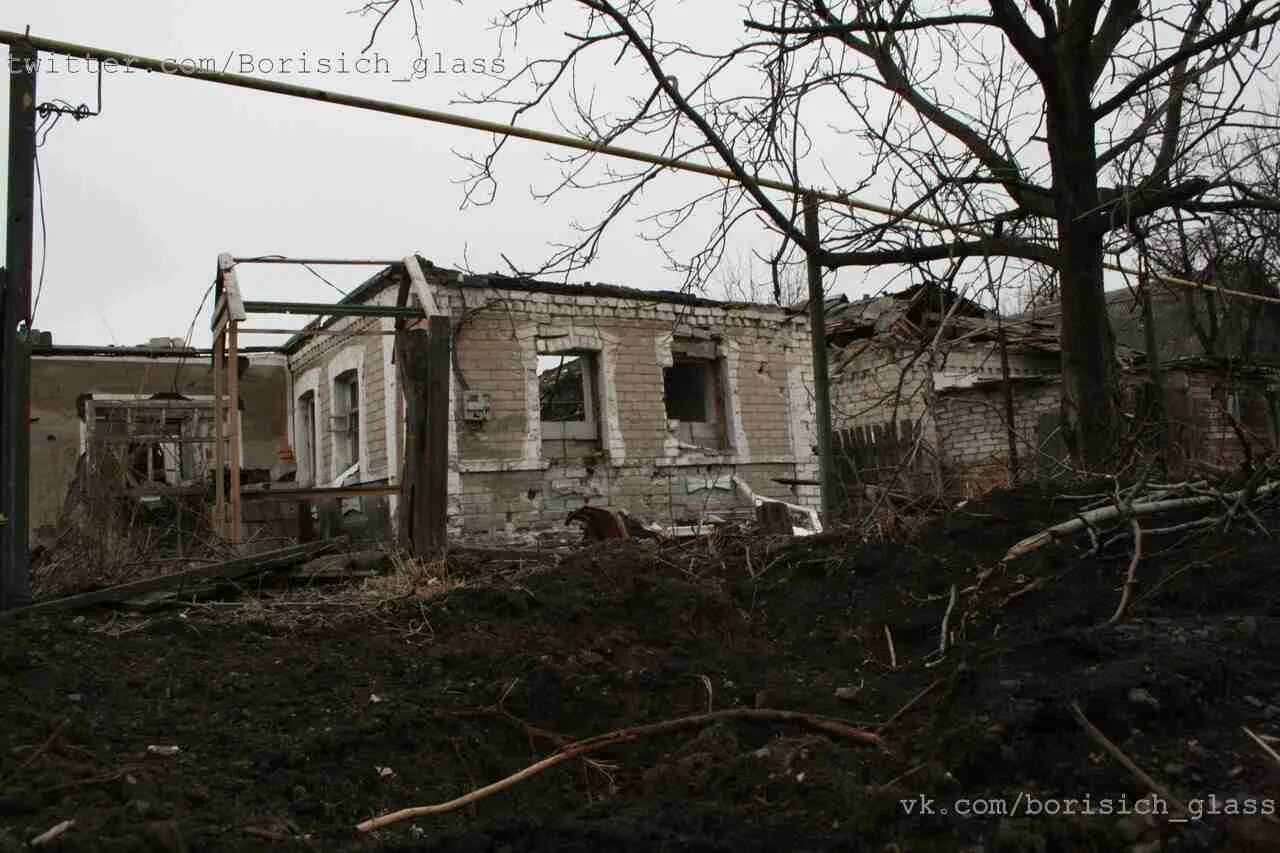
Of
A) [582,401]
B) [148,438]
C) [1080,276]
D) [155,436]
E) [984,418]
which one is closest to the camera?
[1080,276]

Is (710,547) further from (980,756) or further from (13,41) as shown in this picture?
(13,41)

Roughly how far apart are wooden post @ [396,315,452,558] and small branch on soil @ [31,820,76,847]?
412 cm

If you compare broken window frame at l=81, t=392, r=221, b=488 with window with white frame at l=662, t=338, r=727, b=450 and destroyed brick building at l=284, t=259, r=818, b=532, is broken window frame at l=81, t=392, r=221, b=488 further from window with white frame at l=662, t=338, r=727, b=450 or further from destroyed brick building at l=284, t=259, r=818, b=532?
window with white frame at l=662, t=338, r=727, b=450

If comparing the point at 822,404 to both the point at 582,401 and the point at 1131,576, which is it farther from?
the point at 582,401

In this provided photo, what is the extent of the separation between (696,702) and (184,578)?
3.17m

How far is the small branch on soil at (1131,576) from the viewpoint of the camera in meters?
3.14

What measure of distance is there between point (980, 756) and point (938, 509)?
9.32 ft

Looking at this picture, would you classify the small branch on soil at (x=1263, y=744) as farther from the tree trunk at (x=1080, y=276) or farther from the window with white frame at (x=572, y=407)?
the window with white frame at (x=572, y=407)

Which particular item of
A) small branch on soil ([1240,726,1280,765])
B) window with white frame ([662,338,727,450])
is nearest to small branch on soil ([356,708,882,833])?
small branch on soil ([1240,726,1280,765])

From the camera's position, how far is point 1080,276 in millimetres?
6133

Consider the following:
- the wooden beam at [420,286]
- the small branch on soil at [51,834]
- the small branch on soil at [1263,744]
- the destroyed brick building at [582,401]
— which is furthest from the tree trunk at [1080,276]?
the destroyed brick building at [582,401]

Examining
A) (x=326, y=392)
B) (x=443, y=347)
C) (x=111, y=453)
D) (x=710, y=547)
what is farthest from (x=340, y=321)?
(x=710, y=547)

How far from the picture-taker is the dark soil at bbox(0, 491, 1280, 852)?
2244 mm

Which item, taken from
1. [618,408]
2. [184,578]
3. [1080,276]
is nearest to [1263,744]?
[1080,276]
